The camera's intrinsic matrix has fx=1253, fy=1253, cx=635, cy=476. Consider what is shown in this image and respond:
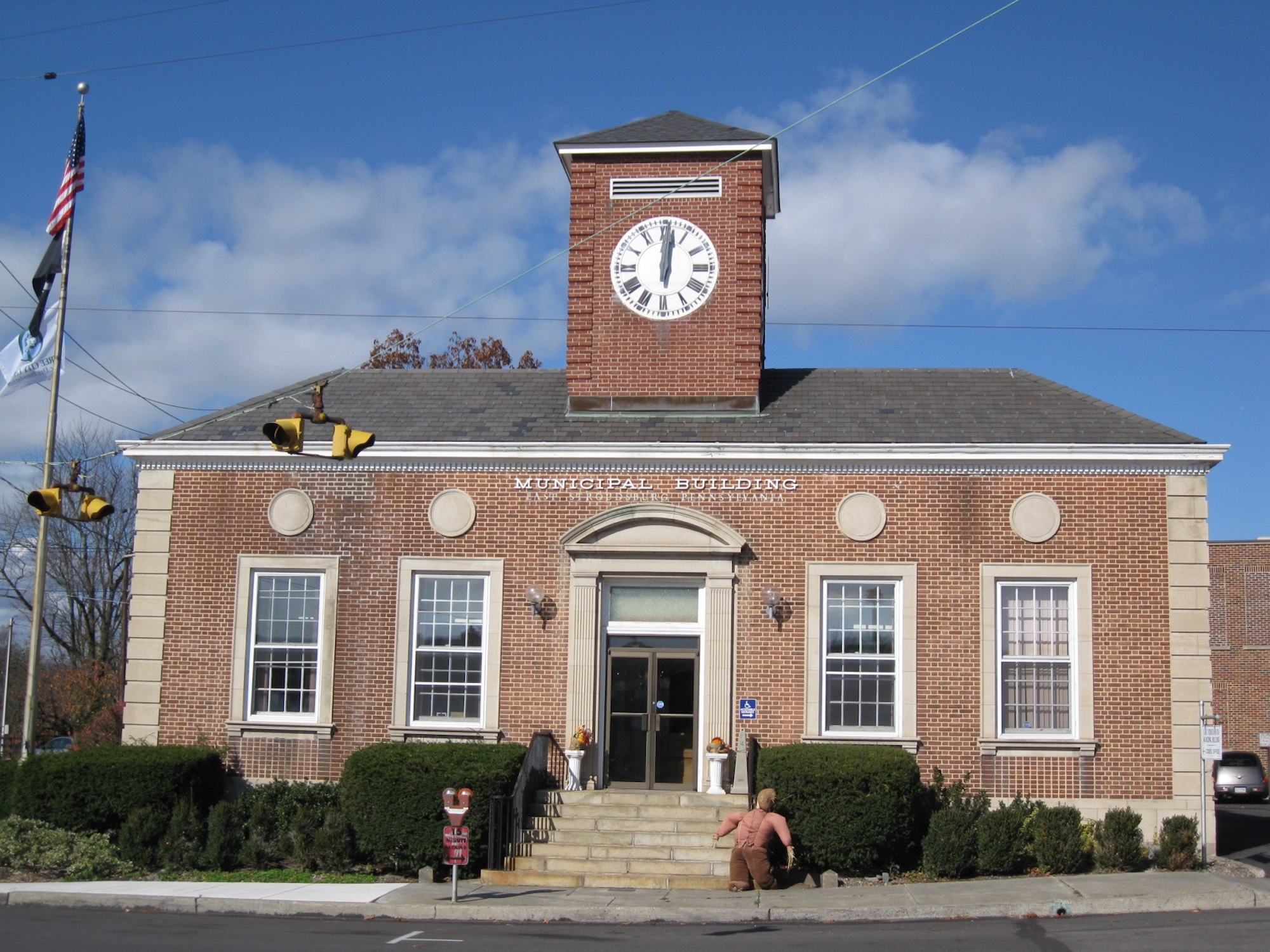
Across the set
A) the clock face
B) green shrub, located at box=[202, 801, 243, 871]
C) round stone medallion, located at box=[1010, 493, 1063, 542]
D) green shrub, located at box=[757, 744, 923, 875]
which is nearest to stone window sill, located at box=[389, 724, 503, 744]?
green shrub, located at box=[202, 801, 243, 871]

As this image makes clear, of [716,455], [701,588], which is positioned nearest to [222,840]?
[701,588]

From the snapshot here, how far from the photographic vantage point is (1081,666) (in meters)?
17.7

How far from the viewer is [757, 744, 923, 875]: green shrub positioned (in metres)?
15.6

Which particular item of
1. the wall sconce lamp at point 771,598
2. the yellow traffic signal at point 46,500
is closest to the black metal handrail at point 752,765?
the wall sconce lamp at point 771,598

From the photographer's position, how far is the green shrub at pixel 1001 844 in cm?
1580

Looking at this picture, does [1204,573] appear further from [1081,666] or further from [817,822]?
[817,822]

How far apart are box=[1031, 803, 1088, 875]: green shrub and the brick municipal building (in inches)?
48.0

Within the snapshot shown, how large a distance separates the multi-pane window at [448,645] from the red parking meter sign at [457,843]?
4042 millimetres

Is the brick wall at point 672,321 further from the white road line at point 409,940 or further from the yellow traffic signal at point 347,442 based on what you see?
the white road line at point 409,940

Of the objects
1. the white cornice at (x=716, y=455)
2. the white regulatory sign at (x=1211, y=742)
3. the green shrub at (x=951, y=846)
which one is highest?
the white cornice at (x=716, y=455)

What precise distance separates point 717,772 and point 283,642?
270 inches

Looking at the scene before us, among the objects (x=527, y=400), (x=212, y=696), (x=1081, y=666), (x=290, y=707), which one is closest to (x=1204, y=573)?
(x=1081, y=666)

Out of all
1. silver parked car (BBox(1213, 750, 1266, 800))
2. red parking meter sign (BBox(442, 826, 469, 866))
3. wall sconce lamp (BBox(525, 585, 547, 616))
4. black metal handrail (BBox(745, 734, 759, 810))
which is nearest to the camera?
red parking meter sign (BBox(442, 826, 469, 866))

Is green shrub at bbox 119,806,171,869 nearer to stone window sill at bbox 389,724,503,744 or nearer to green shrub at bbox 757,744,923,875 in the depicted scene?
stone window sill at bbox 389,724,503,744
